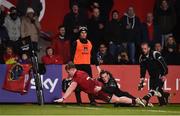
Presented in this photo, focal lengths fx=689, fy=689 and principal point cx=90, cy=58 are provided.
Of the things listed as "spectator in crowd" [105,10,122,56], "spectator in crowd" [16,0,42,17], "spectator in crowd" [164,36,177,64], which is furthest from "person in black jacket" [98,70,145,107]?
"spectator in crowd" [16,0,42,17]

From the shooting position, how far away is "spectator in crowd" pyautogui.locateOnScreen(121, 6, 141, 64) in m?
21.8

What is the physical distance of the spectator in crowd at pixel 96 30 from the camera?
21.7 m

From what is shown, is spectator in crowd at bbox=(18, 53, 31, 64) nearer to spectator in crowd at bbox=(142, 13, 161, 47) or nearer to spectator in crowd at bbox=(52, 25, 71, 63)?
spectator in crowd at bbox=(52, 25, 71, 63)

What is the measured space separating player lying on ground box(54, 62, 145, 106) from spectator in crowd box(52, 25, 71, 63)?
8.16 ft

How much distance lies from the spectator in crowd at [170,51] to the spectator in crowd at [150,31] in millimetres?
593

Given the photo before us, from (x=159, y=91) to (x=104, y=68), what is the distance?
5.95 feet

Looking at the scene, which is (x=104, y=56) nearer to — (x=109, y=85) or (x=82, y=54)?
(x=82, y=54)

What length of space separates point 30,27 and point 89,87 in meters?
3.62

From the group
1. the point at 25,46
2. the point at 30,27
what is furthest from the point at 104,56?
the point at 25,46

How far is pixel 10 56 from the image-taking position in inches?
802

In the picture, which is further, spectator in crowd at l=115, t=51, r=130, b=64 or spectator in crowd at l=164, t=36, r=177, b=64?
spectator in crowd at l=164, t=36, r=177, b=64

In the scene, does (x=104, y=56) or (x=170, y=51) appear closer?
(x=104, y=56)

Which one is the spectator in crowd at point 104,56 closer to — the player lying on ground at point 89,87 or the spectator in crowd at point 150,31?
the spectator in crowd at point 150,31

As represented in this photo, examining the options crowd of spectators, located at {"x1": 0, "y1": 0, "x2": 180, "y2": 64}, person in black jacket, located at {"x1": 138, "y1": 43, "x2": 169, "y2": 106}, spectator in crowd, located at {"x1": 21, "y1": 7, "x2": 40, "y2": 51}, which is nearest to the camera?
person in black jacket, located at {"x1": 138, "y1": 43, "x2": 169, "y2": 106}
